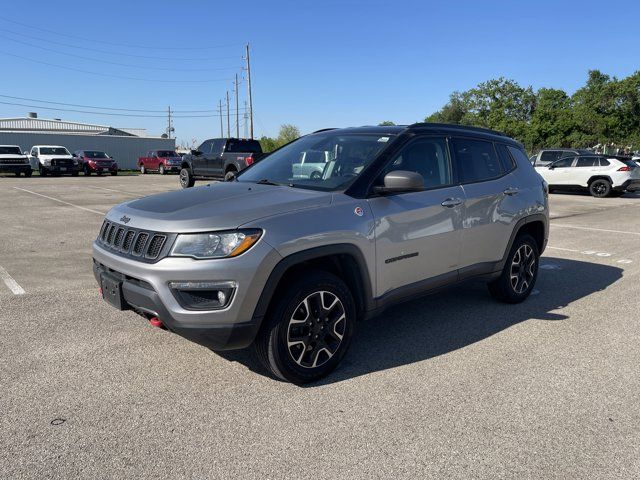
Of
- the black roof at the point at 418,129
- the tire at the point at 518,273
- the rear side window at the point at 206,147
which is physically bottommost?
the tire at the point at 518,273

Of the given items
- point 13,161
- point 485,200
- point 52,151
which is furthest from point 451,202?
point 52,151

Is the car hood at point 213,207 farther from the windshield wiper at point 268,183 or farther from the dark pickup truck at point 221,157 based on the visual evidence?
the dark pickup truck at point 221,157

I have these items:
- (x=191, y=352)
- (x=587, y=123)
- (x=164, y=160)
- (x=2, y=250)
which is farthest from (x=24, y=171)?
(x=587, y=123)

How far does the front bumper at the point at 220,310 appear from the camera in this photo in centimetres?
306

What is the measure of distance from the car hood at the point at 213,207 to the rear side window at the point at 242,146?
54.2ft

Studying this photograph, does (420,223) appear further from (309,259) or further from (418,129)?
(309,259)

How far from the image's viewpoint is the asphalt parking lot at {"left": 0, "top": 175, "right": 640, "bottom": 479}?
2652 millimetres

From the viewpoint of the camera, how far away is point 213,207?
3.37 metres

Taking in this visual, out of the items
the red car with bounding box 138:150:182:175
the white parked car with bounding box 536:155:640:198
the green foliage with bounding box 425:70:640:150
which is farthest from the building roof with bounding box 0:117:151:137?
the white parked car with bounding box 536:155:640:198

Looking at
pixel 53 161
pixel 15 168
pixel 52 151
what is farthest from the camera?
pixel 52 151

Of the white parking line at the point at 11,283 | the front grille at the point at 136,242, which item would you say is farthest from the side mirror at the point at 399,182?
the white parking line at the point at 11,283

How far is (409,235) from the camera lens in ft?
12.9

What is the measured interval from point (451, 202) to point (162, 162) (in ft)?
116

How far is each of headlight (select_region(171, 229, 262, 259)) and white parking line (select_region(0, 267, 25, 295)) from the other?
3.43 m
